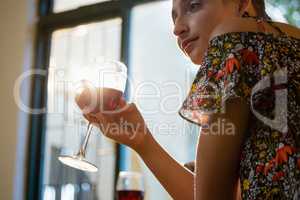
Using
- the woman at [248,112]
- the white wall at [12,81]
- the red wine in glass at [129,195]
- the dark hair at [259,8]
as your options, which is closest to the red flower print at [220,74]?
the woman at [248,112]

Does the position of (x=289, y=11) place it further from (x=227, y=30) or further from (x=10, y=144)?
(x=10, y=144)

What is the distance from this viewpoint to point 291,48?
2.70 ft

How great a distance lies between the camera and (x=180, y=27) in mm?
976

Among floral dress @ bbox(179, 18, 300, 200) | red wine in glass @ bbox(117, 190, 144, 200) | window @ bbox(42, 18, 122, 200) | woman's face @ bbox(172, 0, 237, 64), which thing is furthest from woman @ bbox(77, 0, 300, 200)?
window @ bbox(42, 18, 122, 200)

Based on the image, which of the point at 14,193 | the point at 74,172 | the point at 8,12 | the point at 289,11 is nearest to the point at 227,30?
the point at 289,11

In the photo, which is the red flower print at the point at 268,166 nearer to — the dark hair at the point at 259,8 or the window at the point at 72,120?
the dark hair at the point at 259,8

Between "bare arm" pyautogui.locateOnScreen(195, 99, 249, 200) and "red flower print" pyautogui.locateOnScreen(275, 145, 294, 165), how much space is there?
0.06 meters

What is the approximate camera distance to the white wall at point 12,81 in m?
3.20

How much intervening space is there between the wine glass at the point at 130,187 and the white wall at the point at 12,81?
2078mm

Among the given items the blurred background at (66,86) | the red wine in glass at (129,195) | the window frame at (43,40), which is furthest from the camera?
the window frame at (43,40)

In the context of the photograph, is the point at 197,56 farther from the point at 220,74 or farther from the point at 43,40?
the point at 43,40

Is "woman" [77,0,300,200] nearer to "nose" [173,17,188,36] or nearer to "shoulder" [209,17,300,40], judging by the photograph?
"shoulder" [209,17,300,40]

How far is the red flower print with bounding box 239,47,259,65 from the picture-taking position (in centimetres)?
77

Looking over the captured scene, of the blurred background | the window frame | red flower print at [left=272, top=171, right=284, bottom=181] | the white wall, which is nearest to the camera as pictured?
red flower print at [left=272, top=171, right=284, bottom=181]
